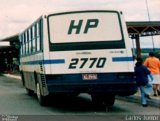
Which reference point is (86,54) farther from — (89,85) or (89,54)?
(89,85)

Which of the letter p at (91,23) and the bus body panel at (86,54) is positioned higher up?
the letter p at (91,23)

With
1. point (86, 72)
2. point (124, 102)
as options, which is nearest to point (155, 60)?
point (124, 102)

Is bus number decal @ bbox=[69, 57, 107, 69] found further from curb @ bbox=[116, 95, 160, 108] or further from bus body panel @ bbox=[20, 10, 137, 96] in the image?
curb @ bbox=[116, 95, 160, 108]

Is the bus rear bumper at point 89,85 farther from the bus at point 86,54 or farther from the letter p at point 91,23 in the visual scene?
the letter p at point 91,23

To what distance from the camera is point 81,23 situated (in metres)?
14.3

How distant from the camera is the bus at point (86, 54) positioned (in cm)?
1374

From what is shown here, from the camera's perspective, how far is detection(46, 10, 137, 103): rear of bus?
45.1 ft

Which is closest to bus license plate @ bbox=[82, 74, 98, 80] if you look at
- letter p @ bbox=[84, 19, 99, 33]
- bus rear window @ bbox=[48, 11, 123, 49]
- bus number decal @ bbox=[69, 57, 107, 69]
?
bus number decal @ bbox=[69, 57, 107, 69]

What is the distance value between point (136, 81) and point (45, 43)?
314 centimetres

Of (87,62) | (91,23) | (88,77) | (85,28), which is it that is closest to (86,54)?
(87,62)

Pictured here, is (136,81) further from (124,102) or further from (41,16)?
(41,16)

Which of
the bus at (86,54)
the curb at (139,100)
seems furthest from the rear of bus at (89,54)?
the curb at (139,100)

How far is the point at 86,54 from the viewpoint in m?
14.0

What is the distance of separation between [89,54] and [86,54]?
0.08 m
